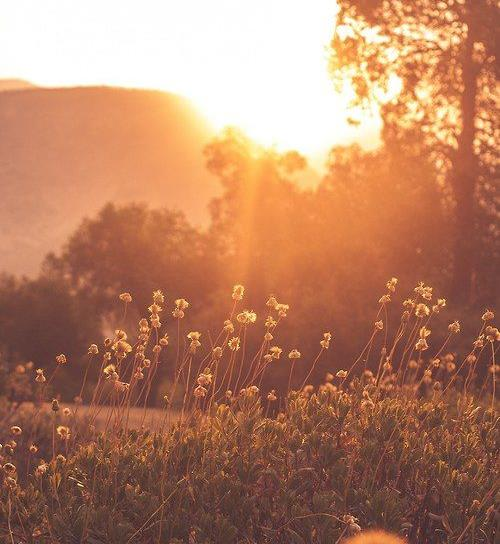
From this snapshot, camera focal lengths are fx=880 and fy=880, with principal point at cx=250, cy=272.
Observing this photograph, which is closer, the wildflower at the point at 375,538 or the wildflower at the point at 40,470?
the wildflower at the point at 375,538

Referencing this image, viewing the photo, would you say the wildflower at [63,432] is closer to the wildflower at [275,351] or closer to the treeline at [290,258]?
the wildflower at [275,351]

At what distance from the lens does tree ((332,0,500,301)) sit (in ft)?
75.0

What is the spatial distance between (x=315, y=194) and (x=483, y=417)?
78.7 ft

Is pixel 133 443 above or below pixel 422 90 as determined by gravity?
below

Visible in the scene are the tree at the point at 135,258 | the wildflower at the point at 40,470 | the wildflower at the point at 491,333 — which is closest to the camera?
the wildflower at the point at 40,470

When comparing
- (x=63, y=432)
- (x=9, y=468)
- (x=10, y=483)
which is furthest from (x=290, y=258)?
(x=9, y=468)

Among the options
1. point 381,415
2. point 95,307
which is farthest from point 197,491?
point 95,307

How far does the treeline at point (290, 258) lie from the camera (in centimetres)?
2298

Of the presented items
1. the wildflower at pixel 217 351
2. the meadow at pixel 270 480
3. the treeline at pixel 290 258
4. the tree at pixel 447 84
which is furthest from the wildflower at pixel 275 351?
the tree at pixel 447 84

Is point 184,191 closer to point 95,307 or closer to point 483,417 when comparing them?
point 95,307

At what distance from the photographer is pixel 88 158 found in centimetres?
Result: 17750

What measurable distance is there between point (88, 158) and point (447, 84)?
158635mm

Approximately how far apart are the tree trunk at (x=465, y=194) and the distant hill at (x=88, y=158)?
126 metres

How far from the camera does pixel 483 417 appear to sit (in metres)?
6.18
